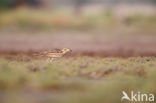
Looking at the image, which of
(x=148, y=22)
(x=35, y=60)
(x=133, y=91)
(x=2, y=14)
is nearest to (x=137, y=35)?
(x=148, y=22)

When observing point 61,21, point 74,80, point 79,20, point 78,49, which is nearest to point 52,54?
point 74,80

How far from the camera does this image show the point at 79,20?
10.0 meters

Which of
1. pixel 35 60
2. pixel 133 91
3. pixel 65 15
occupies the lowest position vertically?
pixel 133 91

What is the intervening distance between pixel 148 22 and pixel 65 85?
6304 millimetres

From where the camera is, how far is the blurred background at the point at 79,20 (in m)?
9.07

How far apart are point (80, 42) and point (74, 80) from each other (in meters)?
4.25

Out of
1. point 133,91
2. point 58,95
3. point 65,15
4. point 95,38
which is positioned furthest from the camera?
point 65,15

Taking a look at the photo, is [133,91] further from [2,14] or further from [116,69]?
[2,14]

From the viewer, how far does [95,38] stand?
897 centimetres

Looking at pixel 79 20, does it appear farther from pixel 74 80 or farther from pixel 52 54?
pixel 74 80

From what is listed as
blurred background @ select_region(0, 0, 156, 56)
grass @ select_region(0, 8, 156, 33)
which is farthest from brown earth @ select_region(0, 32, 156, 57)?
grass @ select_region(0, 8, 156, 33)

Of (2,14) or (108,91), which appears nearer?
(108,91)

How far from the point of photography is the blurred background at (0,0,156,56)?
9070mm

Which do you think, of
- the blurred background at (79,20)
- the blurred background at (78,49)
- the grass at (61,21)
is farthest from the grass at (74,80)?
the grass at (61,21)
